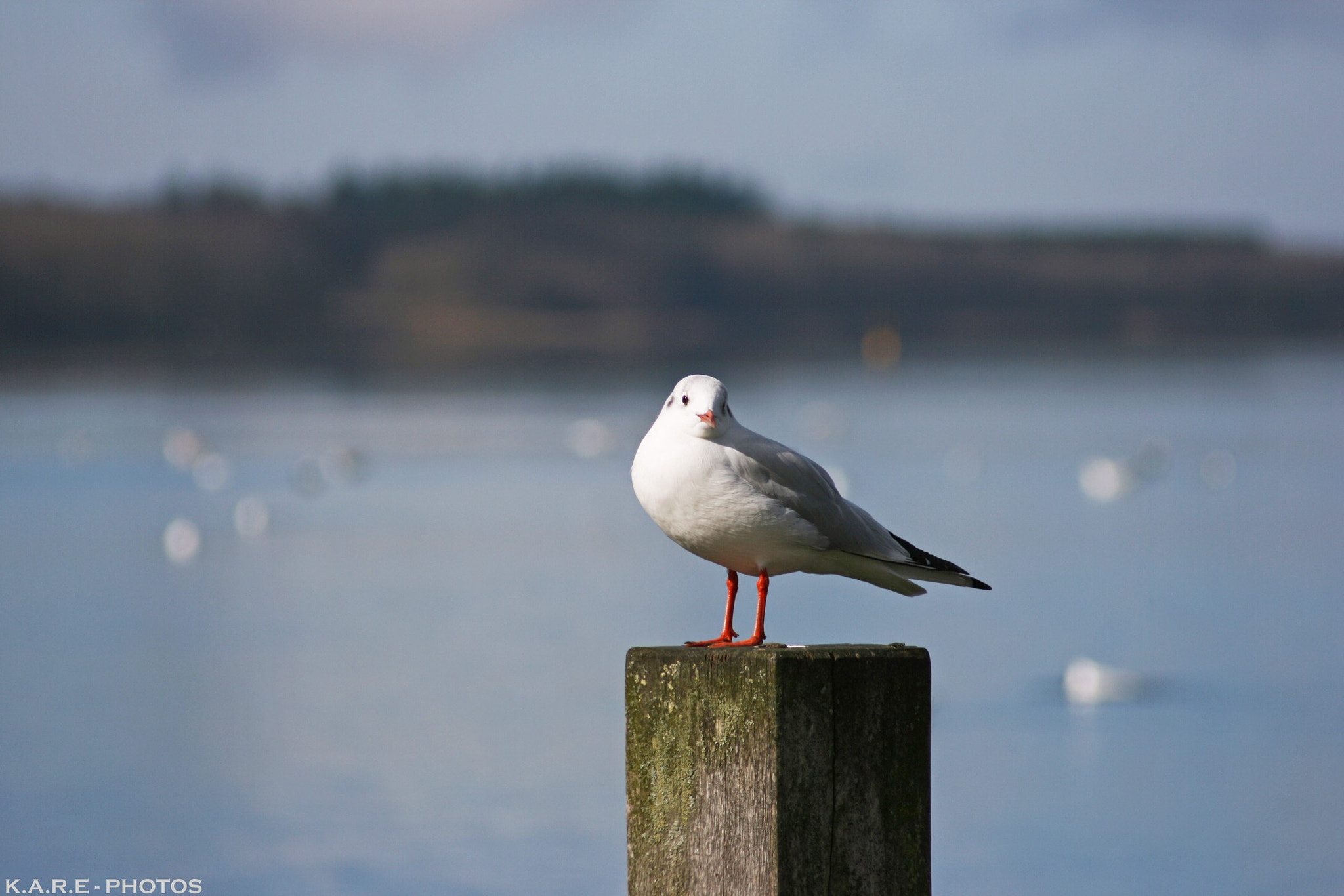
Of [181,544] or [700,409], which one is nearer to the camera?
[700,409]

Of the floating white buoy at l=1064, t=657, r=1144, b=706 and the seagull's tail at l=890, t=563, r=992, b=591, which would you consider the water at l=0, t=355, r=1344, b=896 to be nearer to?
the floating white buoy at l=1064, t=657, r=1144, b=706

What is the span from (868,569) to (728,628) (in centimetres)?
37

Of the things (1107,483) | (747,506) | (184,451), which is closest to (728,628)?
(747,506)

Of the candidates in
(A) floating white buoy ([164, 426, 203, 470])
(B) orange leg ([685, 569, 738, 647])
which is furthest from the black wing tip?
(A) floating white buoy ([164, 426, 203, 470])

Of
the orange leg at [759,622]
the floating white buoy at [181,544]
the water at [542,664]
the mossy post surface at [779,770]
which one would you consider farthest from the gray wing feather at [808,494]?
the floating white buoy at [181,544]

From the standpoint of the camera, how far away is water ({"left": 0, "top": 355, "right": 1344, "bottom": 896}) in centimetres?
966

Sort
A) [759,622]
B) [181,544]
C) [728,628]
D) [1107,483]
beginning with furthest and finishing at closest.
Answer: [1107,483]
[181,544]
[728,628]
[759,622]

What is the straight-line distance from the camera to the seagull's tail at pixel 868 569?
3684 mm

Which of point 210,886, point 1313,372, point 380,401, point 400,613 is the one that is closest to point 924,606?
point 400,613

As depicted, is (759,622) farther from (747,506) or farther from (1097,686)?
(1097,686)

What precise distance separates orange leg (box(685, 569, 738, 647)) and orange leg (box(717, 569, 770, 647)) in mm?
29

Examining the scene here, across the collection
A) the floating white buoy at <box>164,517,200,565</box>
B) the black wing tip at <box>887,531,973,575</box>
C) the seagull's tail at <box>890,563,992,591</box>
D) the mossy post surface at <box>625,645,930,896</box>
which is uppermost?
the floating white buoy at <box>164,517,200,565</box>

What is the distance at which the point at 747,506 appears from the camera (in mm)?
3484

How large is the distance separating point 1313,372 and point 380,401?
5533cm
